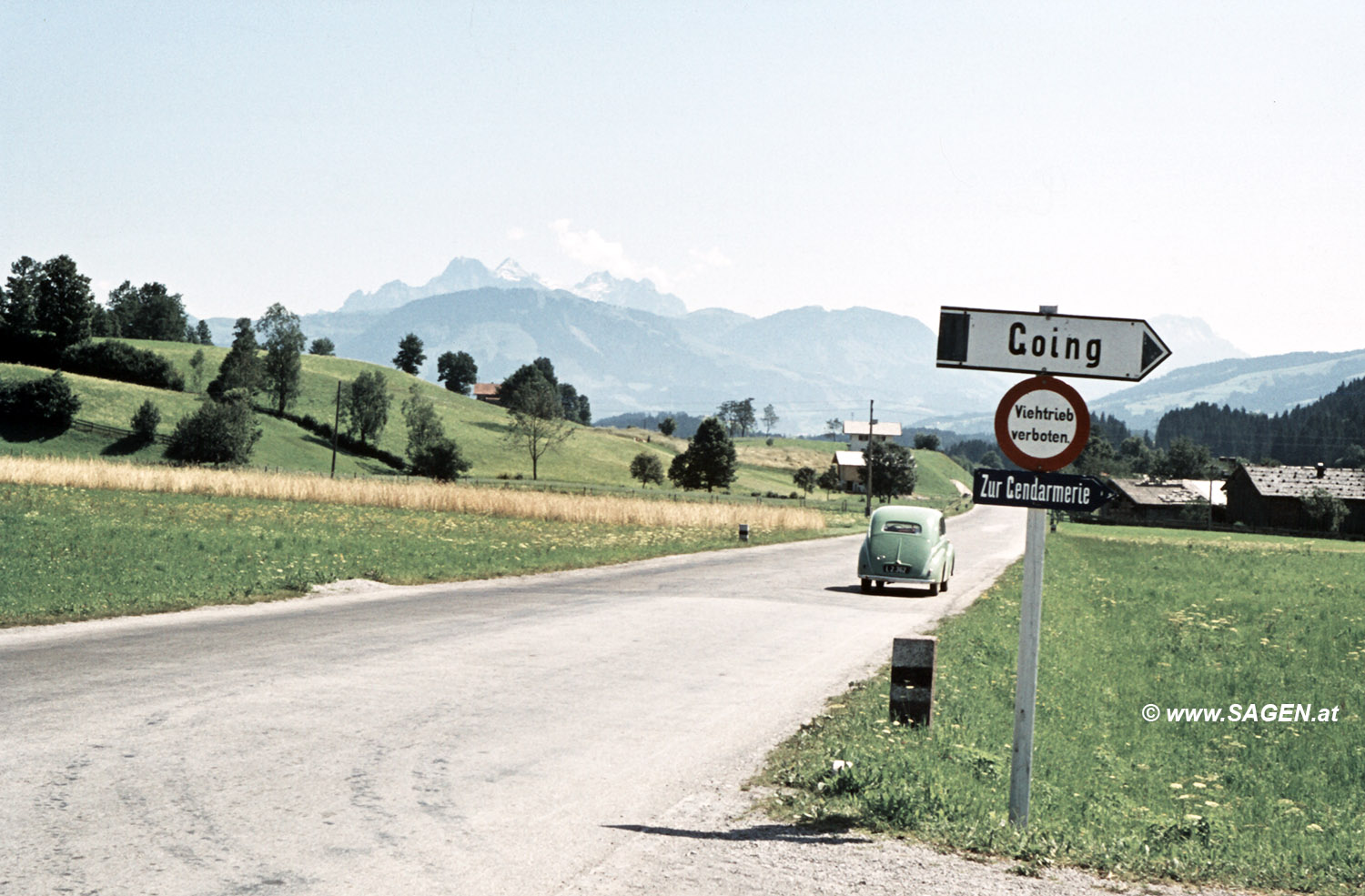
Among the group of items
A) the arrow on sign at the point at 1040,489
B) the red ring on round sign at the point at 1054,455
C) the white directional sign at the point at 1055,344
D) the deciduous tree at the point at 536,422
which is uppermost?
the deciduous tree at the point at 536,422

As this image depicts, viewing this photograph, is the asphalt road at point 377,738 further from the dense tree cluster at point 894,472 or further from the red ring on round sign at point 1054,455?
the dense tree cluster at point 894,472

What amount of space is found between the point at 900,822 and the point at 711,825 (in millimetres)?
1198

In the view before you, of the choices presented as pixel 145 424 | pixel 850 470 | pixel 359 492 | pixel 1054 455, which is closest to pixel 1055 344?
pixel 1054 455

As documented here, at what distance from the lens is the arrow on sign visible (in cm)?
618

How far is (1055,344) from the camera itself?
6348 mm

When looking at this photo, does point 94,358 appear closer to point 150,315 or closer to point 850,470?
point 150,315

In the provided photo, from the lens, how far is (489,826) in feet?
20.4

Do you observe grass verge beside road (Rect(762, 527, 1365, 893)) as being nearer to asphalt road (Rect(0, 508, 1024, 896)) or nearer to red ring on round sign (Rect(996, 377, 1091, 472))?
asphalt road (Rect(0, 508, 1024, 896))

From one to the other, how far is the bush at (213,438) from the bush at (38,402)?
1123 cm

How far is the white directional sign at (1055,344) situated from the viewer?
20.5 ft

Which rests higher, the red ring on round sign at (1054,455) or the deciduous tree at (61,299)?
the deciduous tree at (61,299)

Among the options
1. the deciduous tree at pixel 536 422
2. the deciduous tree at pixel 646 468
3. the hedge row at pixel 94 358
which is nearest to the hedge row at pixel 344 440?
the hedge row at pixel 94 358

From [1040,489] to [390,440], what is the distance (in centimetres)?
11346

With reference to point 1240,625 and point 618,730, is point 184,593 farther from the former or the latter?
point 1240,625
